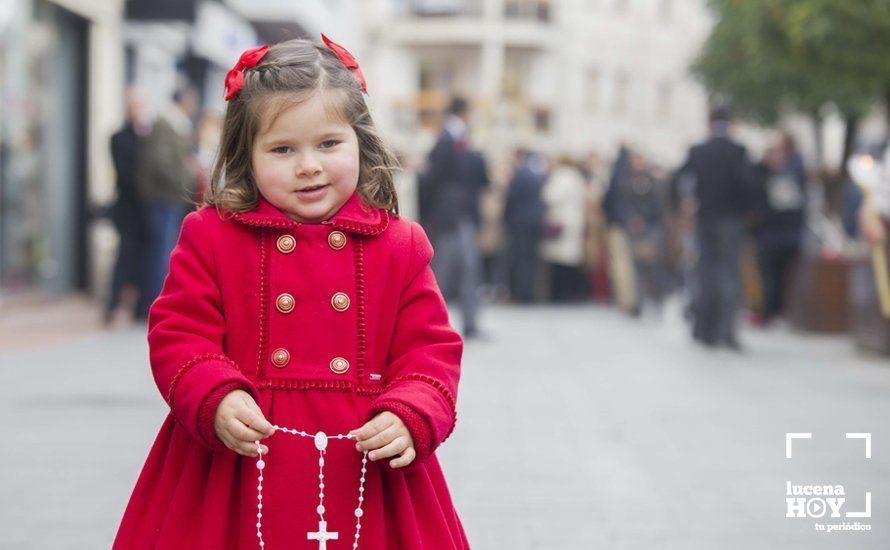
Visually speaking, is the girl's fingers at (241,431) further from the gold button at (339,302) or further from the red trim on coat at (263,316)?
the gold button at (339,302)

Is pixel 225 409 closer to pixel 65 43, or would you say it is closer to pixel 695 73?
pixel 65 43

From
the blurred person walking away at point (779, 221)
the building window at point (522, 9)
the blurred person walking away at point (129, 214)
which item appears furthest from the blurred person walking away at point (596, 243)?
the building window at point (522, 9)

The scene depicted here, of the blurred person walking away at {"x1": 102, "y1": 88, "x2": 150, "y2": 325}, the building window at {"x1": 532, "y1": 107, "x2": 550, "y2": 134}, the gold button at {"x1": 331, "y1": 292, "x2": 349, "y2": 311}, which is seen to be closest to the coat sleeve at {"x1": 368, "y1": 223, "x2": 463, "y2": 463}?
the gold button at {"x1": 331, "y1": 292, "x2": 349, "y2": 311}

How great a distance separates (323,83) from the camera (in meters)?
2.66

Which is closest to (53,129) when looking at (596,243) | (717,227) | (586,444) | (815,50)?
(596,243)

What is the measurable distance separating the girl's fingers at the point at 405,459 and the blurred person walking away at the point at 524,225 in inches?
568

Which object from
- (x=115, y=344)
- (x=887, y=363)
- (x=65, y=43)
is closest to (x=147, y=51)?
(x=65, y=43)

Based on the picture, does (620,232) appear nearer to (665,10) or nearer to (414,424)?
(414,424)

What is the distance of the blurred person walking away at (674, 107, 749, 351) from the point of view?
36.7 ft

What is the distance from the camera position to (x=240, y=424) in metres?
2.45

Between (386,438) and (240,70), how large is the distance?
767 mm

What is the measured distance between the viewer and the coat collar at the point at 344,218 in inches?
104

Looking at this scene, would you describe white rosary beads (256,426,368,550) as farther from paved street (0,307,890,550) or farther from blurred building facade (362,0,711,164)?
blurred building facade (362,0,711,164)

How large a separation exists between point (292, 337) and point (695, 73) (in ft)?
75.6
